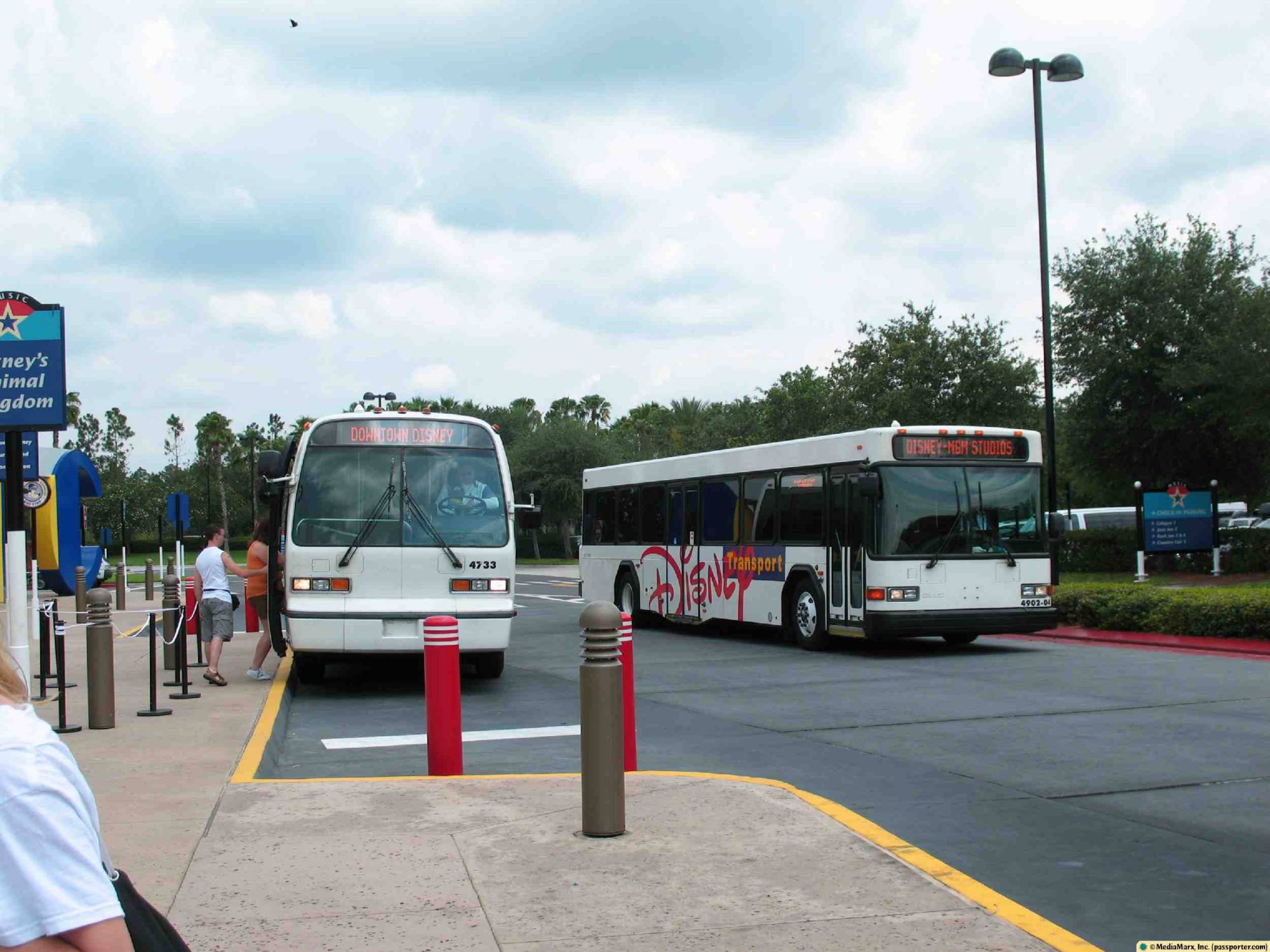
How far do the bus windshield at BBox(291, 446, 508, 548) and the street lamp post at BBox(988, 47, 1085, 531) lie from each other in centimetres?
Result: 1001

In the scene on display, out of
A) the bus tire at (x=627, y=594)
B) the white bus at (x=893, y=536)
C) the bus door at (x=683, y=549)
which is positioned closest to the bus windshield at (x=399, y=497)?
the white bus at (x=893, y=536)

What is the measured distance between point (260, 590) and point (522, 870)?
33.3 feet

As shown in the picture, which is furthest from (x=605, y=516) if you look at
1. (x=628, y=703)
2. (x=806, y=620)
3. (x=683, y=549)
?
(x=628, y=703)

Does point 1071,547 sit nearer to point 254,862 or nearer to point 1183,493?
point 1183,493

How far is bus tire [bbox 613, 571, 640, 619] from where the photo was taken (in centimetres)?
2319

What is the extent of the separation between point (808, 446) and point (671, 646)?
12.1 feet

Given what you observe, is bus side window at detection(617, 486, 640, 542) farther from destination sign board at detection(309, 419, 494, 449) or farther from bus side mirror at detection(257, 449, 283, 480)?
bus side mirror at detection(257, 449, 283, 480)

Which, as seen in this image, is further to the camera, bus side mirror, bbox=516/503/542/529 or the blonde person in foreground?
bus side mirror, bbox=516/503/542/529

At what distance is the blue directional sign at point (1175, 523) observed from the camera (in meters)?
28.8

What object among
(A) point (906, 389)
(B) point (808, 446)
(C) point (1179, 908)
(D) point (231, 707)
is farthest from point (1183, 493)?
(C) point (1179, 908)

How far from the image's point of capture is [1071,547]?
128 ft

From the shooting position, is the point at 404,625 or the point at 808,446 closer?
the point at 404,625

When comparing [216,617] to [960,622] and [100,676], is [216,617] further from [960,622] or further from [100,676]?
[960,622]

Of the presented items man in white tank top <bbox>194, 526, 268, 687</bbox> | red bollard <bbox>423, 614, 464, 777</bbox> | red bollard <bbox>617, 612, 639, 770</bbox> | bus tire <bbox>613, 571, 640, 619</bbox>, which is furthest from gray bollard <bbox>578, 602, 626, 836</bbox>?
bus tire <bbox>613, 571, 640, 619</bbox>
